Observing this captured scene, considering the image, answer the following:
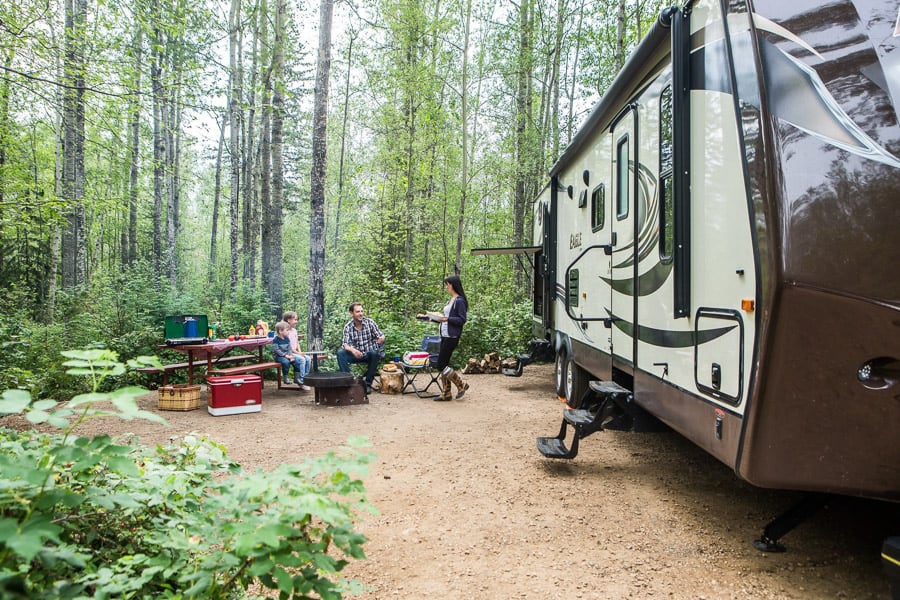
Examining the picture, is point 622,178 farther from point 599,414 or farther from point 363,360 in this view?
point 363,360

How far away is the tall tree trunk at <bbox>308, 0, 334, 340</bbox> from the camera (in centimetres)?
886

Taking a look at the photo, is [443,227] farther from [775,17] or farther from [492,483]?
[775,17]

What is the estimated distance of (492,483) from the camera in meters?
4.30

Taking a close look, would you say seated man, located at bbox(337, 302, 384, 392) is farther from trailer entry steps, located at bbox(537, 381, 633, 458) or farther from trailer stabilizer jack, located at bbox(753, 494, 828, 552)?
trailer stabilizer jack, located at bbox(753, 494, 828, 552)

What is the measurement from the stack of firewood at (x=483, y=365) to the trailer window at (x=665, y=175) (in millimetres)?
7189

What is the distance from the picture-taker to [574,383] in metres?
6.61

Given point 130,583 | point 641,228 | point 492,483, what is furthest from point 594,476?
point 130,583

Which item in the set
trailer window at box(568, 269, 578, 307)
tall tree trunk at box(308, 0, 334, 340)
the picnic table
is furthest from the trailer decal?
tall tree trunk at box(308, 0, 334, 340)

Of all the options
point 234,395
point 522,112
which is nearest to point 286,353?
point 234,395

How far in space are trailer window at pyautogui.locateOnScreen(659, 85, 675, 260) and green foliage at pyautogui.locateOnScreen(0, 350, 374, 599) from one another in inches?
101

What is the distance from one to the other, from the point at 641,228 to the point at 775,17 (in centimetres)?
172

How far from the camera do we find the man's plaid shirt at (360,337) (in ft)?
26.9

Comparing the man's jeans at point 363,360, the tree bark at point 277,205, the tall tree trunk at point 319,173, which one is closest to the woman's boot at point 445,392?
the man's jeans at point 363,360

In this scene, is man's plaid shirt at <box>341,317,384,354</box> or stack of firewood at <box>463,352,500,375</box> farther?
stack of firewood at <box>463,352,500,375</box>
